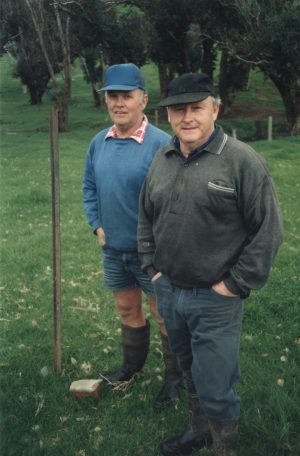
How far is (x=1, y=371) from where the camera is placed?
5438mm

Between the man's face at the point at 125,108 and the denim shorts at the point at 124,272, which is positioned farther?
the denim shorts at the point at 124,272

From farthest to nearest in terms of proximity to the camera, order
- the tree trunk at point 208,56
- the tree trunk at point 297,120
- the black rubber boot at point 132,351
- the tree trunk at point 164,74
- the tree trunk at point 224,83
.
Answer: the tree trunk at point 164,74
the tree trunk at point 224,83
the tree trunk at point 208,56
the tree trunk at point 297,120
the black rubber boot at point 132,351

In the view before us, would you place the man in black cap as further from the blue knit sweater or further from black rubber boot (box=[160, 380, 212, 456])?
the blue knit sweater

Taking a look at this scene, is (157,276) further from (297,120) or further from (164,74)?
(164,74)

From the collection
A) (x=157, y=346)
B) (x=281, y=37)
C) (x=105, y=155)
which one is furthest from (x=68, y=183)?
(x=281, y=37)

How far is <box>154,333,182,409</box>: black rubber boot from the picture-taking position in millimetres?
4785

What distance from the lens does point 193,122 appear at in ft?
11.1

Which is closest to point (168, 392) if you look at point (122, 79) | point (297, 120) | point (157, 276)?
point (157, 276)

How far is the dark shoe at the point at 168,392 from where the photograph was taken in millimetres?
4746

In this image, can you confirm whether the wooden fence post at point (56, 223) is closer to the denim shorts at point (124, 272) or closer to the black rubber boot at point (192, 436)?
the denim shorts at point (124, 272)

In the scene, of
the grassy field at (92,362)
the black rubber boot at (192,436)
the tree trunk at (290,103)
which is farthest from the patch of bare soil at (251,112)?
the black rubber boot at (192,436)

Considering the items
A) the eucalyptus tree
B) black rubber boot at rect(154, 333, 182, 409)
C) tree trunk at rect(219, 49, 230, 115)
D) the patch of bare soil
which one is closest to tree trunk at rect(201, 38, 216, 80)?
tree trunk at rect(219, 49, 230, 115)

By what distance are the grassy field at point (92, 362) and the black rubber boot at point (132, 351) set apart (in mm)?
127

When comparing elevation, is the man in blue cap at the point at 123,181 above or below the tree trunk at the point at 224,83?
above
